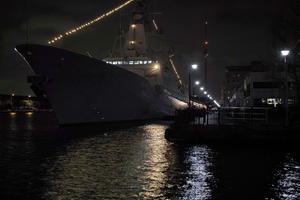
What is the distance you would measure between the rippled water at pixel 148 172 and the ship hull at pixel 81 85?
34.0 ft

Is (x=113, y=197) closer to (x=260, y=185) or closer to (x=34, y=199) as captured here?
(x=34, y=199)

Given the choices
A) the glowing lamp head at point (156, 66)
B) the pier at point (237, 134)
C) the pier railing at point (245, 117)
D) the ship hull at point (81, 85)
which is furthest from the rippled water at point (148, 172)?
the glowing lamp head at point (156, 66)

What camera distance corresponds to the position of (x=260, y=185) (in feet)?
32.3

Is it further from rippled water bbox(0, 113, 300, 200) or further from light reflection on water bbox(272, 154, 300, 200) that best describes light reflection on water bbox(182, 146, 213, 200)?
light reflection on water bbox(272, 154, 300, 200)

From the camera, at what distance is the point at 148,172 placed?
457 inches

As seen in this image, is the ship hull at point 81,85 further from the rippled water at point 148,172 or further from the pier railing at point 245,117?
the pier railing at point 245,117

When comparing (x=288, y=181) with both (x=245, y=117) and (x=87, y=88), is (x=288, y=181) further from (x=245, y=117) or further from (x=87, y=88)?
(x=87, y=88)

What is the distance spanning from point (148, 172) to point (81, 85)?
18932mm

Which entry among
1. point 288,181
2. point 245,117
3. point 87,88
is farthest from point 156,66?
point 288,181

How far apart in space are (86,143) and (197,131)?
21.7 feet

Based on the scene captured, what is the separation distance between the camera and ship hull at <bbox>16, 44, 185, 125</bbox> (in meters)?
27.1

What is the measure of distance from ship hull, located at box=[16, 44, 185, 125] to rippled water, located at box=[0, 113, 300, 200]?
1037 centimetres

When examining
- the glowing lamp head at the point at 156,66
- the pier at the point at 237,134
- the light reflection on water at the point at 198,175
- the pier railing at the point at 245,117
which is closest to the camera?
the light reflection on water at the point at 198,175

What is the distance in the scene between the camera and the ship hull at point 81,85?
27141 mm
